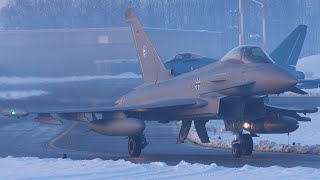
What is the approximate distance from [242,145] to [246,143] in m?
0.16

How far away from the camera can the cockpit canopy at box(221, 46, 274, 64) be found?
21.0 m

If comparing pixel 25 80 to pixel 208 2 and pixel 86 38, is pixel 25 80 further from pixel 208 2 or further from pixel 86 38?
pixel 208 2

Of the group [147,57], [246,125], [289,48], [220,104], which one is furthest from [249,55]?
[289,48]

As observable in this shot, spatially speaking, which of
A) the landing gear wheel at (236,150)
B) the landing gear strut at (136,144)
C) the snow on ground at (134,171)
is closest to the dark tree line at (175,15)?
the landing gear strut at (136,144)

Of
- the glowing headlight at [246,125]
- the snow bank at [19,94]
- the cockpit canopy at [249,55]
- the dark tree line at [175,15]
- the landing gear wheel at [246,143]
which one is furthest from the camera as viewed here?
the dark tree line at [175,15]

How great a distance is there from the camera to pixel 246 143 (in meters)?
22.1

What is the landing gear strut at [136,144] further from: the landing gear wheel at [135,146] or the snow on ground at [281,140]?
the snow on ground at [281,140]

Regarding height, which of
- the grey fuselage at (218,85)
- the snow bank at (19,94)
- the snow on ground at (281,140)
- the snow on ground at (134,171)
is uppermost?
the grey fuselage at (218,85)

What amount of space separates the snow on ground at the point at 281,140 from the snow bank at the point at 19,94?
1089cm

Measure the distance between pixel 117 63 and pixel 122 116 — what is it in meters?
36.0

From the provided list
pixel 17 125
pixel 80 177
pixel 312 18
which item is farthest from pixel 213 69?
pixel 312 18

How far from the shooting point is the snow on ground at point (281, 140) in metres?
23.1

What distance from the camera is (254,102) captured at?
21.5 meters

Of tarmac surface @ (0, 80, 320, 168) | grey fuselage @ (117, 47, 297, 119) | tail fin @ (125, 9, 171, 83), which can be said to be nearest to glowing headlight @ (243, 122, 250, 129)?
tarmac surface @ (0, 80, 320, 168)
